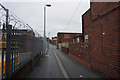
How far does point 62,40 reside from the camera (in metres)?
32.4

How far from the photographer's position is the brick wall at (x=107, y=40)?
3424 millimetres

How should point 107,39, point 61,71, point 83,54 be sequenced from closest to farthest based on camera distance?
point 107,39 → point 61,71 → point 83,54

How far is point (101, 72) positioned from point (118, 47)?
173 cm

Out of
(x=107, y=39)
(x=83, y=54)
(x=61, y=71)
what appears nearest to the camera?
(x=107, y=39)

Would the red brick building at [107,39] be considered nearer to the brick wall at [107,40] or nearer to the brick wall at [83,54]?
the brick wall at [107,40]

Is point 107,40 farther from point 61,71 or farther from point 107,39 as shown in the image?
point 61,71

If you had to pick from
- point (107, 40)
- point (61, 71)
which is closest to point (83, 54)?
point (61, 71)

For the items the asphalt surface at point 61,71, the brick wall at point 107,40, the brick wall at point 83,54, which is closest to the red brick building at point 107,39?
the brick wall at point 107,40

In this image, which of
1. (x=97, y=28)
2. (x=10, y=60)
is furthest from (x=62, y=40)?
(x=10, y=60)

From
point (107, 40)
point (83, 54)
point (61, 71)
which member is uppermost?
point (107, 40)

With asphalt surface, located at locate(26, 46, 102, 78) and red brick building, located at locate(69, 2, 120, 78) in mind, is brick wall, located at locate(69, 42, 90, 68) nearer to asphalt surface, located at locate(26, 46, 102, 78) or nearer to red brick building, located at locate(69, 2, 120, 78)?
asphalt surface, located at locate(26, 46, 102, 78)

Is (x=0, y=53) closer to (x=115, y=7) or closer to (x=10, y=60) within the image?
(x=10, y=60)

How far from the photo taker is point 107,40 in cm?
391

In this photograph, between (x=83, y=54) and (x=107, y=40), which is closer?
(x=107, y=40)
